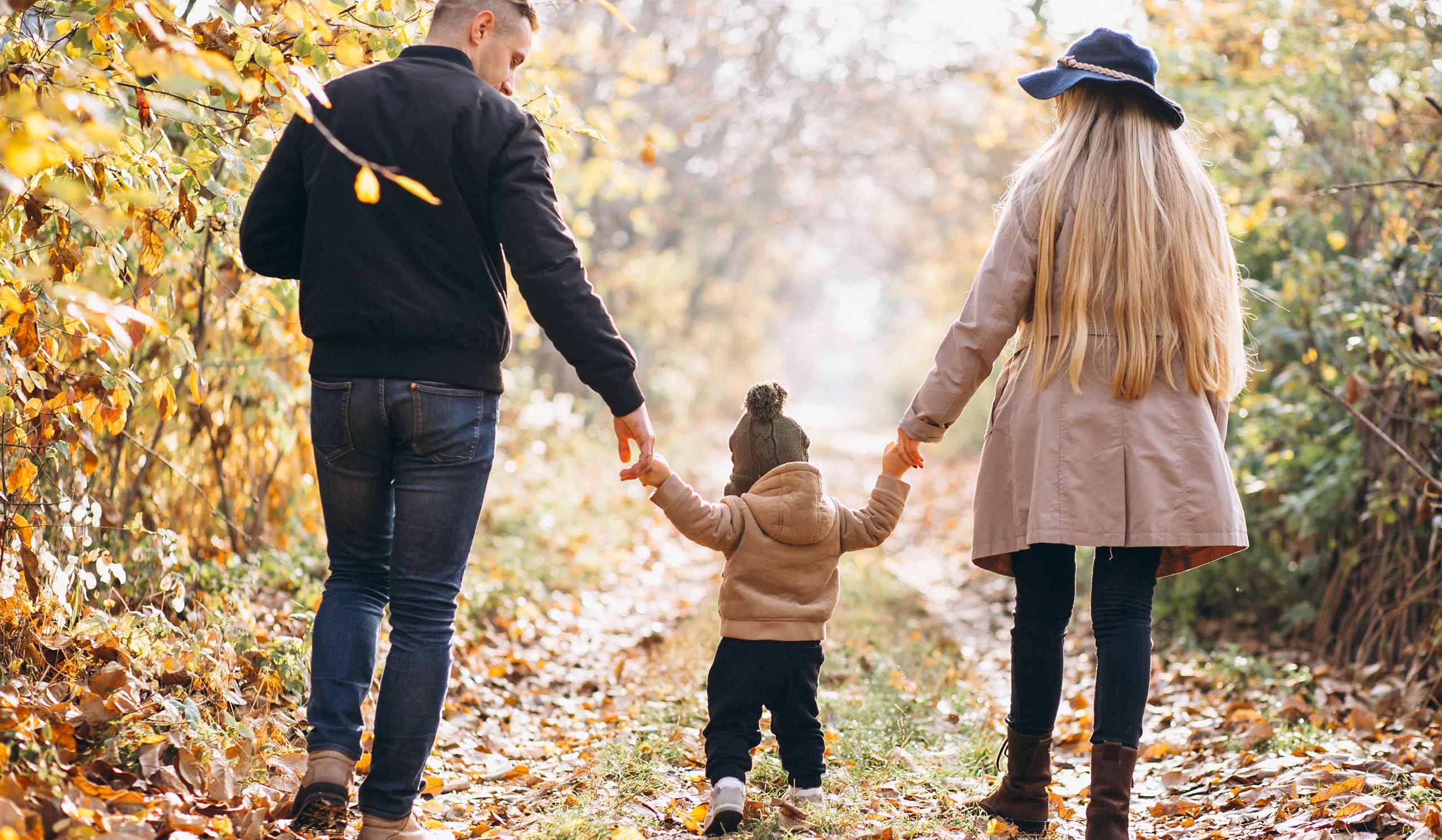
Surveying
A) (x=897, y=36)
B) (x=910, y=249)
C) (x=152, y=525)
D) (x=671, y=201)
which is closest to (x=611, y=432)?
(x=671, y=201)

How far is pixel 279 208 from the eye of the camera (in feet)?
9.64

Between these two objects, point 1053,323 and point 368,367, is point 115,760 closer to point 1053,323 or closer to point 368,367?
point 368,367

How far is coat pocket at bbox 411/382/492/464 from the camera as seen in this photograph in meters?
2.75

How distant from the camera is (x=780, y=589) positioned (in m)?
3.31

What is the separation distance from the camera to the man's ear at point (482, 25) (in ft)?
9.61

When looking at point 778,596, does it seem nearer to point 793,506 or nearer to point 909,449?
point 793,506

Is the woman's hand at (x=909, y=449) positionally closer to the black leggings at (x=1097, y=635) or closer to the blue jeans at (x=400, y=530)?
the black leggings at (x=1097, y=635)

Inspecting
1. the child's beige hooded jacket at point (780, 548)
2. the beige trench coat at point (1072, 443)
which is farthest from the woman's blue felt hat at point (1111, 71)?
the child's beige hooded jacket at point (780, 548)

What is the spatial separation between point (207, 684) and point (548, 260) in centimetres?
169

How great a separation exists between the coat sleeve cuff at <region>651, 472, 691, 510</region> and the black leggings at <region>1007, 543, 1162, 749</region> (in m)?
0.98

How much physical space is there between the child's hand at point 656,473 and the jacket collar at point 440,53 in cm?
109

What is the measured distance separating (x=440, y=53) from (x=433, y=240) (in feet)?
1.62

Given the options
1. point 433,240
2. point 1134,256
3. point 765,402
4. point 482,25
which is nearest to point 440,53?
point 482,25

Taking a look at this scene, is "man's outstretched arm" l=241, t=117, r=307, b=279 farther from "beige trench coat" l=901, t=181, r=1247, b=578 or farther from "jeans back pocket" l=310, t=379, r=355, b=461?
"beige trench coat" l=901, t=181, r=1247, b=578
